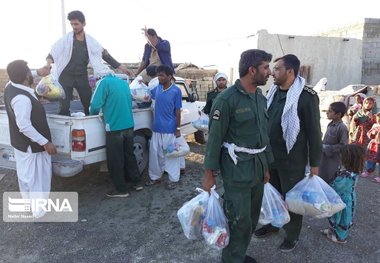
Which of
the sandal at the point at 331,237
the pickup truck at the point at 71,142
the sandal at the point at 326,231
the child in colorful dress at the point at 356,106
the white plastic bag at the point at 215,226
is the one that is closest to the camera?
the white plastic bag at the point at 215,226

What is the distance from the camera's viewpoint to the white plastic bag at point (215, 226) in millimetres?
2580

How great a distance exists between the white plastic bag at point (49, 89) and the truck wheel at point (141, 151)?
1.30 meters

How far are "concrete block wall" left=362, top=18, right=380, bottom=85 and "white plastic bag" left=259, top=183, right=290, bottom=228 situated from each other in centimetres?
1388

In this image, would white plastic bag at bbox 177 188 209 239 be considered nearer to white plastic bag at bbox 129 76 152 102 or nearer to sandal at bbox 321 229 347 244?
sandal at bbox 321 229 347 244

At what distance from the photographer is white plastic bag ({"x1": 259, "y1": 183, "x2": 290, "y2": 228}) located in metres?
2.96

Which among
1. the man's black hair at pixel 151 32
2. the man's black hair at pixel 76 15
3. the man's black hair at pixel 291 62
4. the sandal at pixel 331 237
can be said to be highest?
the man's black hair at pixel 76 15

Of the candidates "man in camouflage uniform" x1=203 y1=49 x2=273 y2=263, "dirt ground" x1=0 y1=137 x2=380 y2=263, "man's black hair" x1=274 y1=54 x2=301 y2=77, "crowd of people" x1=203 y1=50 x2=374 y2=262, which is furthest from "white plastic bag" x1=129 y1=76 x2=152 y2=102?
"man in camouflage uniform" x1=203 y1=49 x2=273 y2=263

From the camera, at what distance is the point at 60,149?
4023 millimetres

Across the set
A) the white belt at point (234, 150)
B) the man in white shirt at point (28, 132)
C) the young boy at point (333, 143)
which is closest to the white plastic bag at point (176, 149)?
the man in white shirt at point (28, 132)

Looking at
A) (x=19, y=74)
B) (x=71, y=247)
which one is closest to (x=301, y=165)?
(x=71, y=247)

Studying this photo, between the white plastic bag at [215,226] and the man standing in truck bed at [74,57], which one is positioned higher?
the man standing in truck bed at [74,57]

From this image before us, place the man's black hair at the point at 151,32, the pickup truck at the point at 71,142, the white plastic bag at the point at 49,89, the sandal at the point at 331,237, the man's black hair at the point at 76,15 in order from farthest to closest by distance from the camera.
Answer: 1. the man's black hair at the point at 151,32
2. the man's black hair at the point at 76,15
3. the white plastic bag at the point at 49,89
4. the pickup truck at the point at 71,142
5. the sandal at the point at 331,237

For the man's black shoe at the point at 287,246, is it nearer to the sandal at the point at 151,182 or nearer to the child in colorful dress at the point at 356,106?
the sandal at the point at 151,182

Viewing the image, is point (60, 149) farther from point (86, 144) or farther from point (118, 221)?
point (118, 221)
